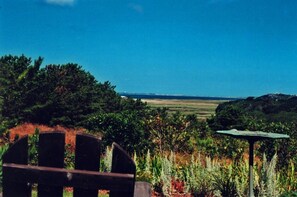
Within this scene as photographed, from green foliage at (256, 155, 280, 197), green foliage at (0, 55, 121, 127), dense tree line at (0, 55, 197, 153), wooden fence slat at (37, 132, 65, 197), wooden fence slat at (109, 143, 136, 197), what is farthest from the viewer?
green foliage at (0, 55, 121, 127)

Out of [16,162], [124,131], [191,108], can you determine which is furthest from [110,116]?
[191,108]

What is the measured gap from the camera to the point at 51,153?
2.61 m

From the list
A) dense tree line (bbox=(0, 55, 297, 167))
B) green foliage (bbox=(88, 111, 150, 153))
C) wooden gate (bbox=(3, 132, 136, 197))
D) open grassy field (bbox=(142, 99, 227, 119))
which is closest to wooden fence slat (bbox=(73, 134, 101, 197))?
wooden gate (bbox=(3, 132, 136, 197))

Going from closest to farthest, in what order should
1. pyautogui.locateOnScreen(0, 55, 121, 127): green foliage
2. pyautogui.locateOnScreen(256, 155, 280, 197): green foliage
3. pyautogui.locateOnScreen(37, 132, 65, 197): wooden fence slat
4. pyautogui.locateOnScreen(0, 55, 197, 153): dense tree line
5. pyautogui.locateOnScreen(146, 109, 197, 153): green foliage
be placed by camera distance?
pyautogui.locateOnScreen(37, 132, 65, 197): wooden fence slat, pyautogui.locateOnScreen(256, 155, 280, 197): green foliage, pyautogui.locateOnScreen(146, 109, 197, 153): green foliage, pyautogui.locateOnScreen(0, 55, 197, 153): dense tree line, pyautogui.locateOnScreen(0, 55, 121, 127): green foliage

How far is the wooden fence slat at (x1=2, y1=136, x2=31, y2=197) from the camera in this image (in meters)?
2.60

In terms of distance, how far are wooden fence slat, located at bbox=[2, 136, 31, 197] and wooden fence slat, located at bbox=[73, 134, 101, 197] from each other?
0.86 ft

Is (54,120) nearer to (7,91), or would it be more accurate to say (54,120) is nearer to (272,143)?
(7,91)

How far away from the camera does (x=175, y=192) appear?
1020 cm

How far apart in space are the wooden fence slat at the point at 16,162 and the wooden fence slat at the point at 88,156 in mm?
262

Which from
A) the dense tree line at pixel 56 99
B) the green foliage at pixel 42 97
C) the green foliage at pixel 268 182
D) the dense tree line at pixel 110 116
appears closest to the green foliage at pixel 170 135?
the dense tree line at pixel 110 116

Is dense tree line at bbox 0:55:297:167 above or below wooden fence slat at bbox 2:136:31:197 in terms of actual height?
above

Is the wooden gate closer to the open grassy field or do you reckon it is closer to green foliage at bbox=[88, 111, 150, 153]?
green foliage at bbox=[88, 111, 150, 153]

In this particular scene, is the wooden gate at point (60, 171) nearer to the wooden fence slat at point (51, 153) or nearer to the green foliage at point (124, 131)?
the wooden fence slat at point (51, 153)

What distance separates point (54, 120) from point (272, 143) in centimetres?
1951
